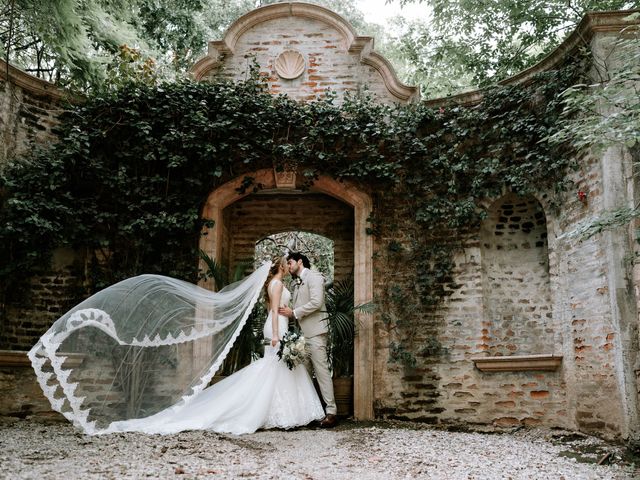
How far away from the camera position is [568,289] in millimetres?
7320

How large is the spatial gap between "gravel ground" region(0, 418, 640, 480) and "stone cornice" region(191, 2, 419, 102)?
16.1 feet

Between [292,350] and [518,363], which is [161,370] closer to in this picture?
[292,350]

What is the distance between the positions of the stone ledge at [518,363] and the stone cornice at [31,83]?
261 inches

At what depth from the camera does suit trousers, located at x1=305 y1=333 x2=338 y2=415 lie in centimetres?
758

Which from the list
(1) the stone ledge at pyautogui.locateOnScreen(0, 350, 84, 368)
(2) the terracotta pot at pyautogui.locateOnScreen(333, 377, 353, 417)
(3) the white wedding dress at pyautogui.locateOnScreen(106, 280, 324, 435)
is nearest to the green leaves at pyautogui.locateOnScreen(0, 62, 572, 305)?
(1) the stone ledge at pyautogui.locateOnScreen(0, 350, 84, 368)

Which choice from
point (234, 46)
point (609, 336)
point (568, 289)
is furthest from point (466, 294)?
point (234, 46)

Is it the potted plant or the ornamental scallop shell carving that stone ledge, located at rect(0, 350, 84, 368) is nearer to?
the potted plant

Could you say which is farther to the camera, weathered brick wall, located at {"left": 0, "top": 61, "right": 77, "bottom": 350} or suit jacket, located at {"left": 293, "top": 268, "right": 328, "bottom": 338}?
weathered brick wall, located at {"left": 0, "top": 61, "right": 77, "bottom": 350}

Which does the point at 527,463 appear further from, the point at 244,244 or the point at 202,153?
the point at 244,244

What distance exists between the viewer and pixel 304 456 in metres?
5.40

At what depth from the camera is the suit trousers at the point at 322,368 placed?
7581 mm

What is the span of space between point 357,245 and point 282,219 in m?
2.35

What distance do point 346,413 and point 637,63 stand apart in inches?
210

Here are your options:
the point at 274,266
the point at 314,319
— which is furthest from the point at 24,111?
the point at 314,319
